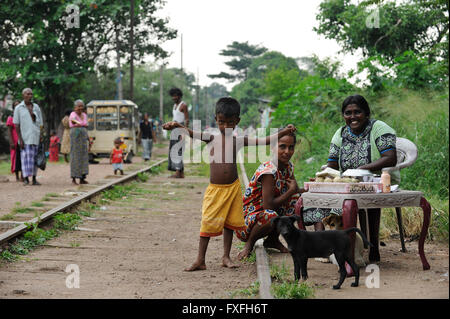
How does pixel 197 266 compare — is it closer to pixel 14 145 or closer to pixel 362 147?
pixel 362 147

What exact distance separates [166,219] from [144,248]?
2.19m

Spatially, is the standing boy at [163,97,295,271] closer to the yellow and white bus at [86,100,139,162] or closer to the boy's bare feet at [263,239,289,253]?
the boy's bare feet at [263,239,289,253]

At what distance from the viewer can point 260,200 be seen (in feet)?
18.5

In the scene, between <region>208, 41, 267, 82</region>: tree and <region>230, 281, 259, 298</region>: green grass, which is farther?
<region>208, 41, 267, 82</region>: tree

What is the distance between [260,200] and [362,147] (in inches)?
45.0

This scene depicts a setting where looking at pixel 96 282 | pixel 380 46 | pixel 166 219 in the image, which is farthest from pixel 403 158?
pixel 380 46

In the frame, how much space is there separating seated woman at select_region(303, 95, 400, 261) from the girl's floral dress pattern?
0.36 m

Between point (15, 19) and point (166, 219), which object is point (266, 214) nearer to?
point (166, 219)

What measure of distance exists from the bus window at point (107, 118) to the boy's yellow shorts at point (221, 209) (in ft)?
59.1

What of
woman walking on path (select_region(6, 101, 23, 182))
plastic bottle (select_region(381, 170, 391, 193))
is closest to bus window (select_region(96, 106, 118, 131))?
woman walking on path (select_region(6, 101, 23, 182))

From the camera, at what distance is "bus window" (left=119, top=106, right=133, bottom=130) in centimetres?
2281

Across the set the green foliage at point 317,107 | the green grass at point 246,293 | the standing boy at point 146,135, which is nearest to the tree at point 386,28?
the green foliage at point 317,107

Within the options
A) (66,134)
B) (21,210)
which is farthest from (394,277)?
(66,134)

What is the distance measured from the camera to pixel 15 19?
918 inches
